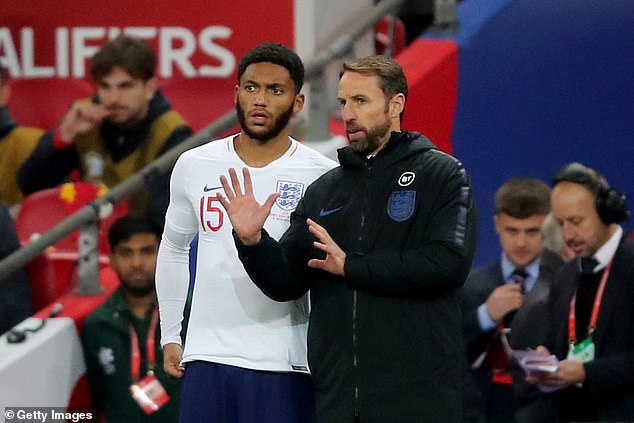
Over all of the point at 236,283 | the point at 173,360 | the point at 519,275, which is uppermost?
the point at 236,283

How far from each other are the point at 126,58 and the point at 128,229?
1294 mm

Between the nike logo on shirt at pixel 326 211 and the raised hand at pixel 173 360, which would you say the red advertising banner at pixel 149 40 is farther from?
the nike logo on shirt at pixel 326 211

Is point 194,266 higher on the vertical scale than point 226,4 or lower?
lower

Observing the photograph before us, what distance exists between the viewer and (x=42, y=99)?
9.12 meters

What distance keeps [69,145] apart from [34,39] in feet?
3.12

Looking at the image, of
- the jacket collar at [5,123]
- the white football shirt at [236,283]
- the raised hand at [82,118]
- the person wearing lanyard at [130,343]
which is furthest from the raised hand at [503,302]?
the jacket collar at [5,123]

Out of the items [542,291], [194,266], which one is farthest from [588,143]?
[194,266]

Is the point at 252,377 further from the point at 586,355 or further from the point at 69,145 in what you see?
the point at 69,145

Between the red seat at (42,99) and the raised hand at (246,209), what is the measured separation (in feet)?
14.2

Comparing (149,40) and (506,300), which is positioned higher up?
(149,40)

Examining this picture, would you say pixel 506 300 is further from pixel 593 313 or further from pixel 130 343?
pixel 130 343

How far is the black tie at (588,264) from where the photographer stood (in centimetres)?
666

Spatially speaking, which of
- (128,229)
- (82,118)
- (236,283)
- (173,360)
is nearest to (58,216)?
(82,118)

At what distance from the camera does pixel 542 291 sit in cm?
690
